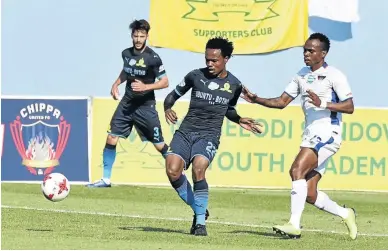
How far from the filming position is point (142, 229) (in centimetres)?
1240

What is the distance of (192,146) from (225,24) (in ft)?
28.2

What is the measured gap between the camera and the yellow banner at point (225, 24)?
66.6ft

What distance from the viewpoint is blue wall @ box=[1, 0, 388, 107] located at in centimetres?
2041

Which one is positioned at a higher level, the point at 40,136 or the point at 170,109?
the point at 170,109

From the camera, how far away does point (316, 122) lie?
39.4ft

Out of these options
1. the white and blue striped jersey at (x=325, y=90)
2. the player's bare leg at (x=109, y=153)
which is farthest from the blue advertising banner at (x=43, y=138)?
the white and blue striped jersey at (x=325, y=90)

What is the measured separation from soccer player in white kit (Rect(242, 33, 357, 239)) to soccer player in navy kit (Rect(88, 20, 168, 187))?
4147 millimetres

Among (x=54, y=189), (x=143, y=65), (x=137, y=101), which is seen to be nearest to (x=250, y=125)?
(x=54, y=189)

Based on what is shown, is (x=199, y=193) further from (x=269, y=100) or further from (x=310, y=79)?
(x=310, y=79)

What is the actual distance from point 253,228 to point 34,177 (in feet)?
20.9

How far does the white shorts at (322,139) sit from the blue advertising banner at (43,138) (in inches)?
284

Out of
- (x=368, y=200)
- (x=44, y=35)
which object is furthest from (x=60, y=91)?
(x=368, y=200)

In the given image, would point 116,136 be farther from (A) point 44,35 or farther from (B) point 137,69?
(A) point 44,35

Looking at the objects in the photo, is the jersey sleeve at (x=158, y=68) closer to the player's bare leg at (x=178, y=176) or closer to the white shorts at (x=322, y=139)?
the player's bare leg at (x=178, y=176)
